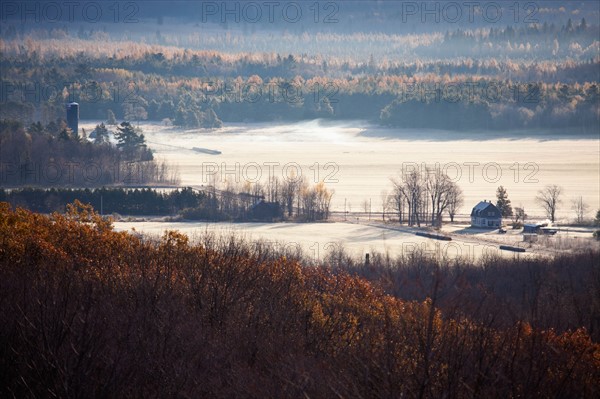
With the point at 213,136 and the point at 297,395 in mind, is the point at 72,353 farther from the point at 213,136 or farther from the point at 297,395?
the point at 213,136

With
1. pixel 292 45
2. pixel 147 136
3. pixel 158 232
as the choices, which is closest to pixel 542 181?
pixel 158 232

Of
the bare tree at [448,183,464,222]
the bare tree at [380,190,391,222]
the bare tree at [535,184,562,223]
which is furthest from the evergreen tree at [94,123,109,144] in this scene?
the bare tree at [535,184,562,223]

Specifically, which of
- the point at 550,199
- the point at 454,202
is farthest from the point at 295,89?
the point at 454,202

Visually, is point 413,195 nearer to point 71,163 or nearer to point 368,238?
point 368,238

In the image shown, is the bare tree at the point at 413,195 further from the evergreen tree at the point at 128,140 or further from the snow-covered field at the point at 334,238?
the evergreen tree at the point at 128,140

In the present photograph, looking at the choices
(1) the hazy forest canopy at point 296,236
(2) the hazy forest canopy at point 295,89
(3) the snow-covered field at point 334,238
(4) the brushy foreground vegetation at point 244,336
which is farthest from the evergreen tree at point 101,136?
(4) the brushy foreground vegetation at point 244,336
